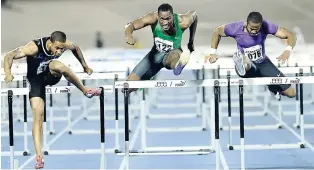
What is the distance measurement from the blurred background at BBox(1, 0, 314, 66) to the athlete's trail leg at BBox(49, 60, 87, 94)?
595 inches

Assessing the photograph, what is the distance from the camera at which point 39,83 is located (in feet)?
22.4

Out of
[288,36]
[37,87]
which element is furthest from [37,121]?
[288,36]

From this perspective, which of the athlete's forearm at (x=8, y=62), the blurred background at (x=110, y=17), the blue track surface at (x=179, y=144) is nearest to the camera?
the athlete's forearm at (x=8, y=62)

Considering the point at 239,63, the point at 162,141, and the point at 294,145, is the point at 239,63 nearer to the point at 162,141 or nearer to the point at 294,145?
the point at 294,145

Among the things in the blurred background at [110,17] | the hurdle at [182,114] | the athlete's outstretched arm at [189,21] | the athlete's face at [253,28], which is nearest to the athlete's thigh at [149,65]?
the athlete's outstretched arm at [189,21]

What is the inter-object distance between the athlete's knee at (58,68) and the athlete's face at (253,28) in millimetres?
1914

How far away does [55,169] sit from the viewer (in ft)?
25.6

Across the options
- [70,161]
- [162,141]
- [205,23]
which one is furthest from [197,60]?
[205,23]

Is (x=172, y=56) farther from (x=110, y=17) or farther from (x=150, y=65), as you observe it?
(x=110, y=17)

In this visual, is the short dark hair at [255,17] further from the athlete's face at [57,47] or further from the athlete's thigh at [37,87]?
the athlete's thigh at [37,87]

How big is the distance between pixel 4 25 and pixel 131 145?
1463 centimetres

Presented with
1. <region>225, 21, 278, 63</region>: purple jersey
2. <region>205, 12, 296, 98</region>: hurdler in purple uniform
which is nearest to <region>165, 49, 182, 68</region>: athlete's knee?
<region>205, 12, 296, 98</region>: hurdler in purple uniform

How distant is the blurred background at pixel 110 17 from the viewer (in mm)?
22797

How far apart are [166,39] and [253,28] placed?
948 millimetres
